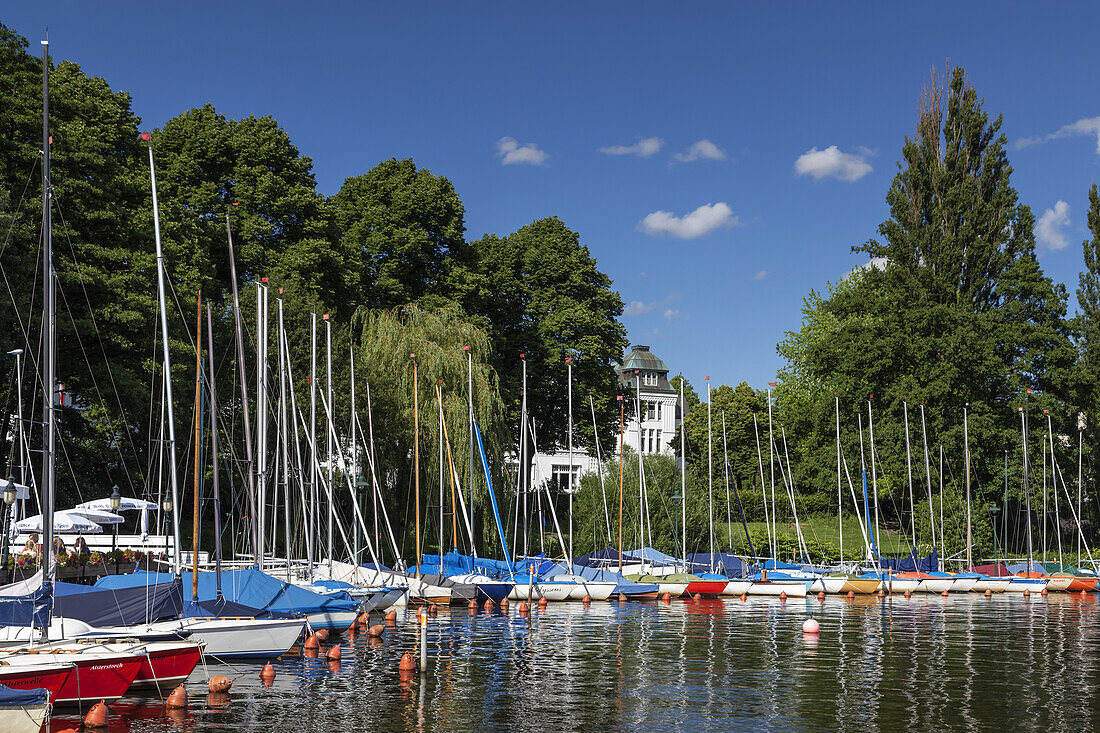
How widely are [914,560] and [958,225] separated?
21193mm

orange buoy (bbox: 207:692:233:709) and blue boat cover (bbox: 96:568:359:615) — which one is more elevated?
blue boat cover (bbox: 96:568:359:615)

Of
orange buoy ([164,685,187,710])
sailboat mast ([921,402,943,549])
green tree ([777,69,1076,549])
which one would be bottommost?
orange buoy ([164,685,187,710])

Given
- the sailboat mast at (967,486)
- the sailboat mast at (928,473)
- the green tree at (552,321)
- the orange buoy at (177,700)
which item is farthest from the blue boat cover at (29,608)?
the sailboat mast at (967,486)

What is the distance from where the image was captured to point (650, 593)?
4541cm

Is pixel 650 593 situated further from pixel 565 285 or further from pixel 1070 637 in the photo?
pixel 565 285

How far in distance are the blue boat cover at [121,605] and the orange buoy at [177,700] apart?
310 cm

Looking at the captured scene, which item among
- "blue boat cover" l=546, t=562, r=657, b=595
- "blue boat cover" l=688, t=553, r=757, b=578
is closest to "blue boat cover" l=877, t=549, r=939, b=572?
"blue boat cover" l=688, t=553, r=757, b=578

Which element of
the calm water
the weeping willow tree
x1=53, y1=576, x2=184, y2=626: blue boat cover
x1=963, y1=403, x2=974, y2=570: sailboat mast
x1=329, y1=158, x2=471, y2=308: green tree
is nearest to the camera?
the calm water

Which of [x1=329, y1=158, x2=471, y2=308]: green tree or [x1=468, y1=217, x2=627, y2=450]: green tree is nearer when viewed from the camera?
[x1=329, y1=158, x2=471, y2=308]: green tree

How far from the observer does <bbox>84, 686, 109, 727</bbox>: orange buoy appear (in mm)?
18250

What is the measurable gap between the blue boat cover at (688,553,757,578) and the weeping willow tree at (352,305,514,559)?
399 inches

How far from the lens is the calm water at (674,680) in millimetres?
19188

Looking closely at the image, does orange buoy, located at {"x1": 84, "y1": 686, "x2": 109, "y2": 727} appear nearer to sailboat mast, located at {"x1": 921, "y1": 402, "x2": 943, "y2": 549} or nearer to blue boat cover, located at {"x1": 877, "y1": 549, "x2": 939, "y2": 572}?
blue boat cover, located at {"x1": 877, "y1": 549, "x2": 939, "y2": 572}

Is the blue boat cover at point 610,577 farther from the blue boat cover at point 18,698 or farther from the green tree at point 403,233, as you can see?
the blue boat cover at point 18,698
